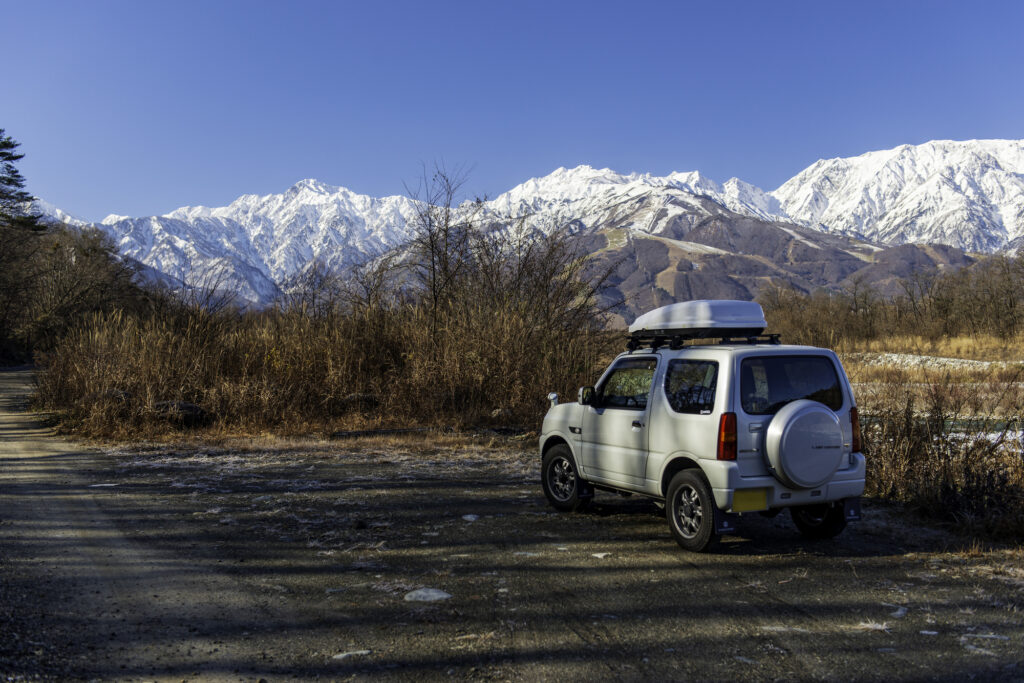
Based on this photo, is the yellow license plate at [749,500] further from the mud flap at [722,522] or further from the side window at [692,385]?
the side window at [692,385]

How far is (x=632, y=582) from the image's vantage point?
5.81 metres

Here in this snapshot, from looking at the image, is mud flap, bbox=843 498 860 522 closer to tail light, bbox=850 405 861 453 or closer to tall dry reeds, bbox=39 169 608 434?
tail light, bbox=850 405 861 453

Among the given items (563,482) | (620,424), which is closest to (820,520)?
(620,424)

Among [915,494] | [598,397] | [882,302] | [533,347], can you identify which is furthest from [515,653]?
[882,302]

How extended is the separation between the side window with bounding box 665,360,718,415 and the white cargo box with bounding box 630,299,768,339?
0.49 meters

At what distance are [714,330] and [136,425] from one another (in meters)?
12.4

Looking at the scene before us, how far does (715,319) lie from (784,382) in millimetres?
979

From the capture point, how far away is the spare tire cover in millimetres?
6078

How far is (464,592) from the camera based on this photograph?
5598mm

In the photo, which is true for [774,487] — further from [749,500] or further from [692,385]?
[692,385]

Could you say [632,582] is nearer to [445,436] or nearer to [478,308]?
[445,436]

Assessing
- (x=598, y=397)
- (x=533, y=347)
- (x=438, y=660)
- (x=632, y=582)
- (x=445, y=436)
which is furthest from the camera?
(x=533, y=347)

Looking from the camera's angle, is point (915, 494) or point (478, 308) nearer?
point (915, 494)

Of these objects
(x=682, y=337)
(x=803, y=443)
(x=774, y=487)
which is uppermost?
(x=682, y=337)
